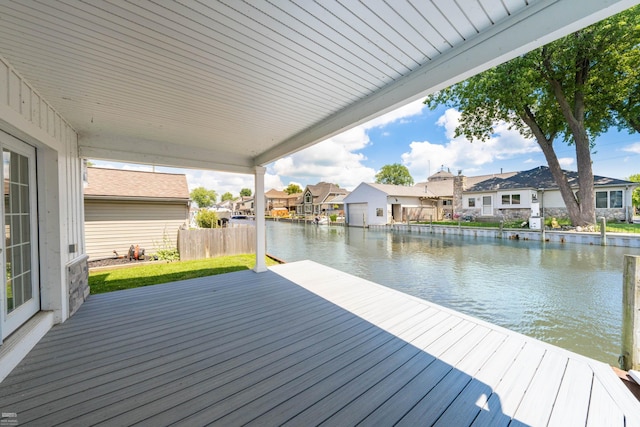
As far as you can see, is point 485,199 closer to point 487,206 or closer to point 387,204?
point 487,206

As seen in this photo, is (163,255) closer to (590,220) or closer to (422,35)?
(422,35)

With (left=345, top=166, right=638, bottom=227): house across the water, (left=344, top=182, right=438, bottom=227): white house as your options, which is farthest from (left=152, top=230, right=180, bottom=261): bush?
(left=345, top=166, right=638, bottom=227): house across the water

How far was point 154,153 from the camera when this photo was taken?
172 inches

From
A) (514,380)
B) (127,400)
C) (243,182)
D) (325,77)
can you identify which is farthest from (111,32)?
(243,182)

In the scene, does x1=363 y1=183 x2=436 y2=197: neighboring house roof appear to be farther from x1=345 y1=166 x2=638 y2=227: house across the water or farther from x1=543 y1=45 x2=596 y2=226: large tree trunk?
x1=543 y1=45 x2=596 y2=226: large tree trunk

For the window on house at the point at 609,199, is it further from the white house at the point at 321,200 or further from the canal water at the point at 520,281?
the white house at the point at 321,200

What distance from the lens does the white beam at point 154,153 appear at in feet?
13.0

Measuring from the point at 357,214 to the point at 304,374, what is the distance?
23957mm

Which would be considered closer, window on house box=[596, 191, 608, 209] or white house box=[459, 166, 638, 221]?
white house box=[459, 166, 638, 221]

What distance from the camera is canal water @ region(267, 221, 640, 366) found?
13.4 feet

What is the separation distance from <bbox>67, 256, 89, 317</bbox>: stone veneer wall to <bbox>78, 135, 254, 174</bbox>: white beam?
1705 mm

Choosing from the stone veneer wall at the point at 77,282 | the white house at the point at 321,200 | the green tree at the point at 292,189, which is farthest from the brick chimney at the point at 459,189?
the green tree at the point at 292,189

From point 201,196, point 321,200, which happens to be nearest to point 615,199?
point 321,200

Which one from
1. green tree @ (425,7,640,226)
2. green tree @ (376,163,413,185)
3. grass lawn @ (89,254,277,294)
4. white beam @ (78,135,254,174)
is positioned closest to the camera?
white beam @ (78,135,254,174)
